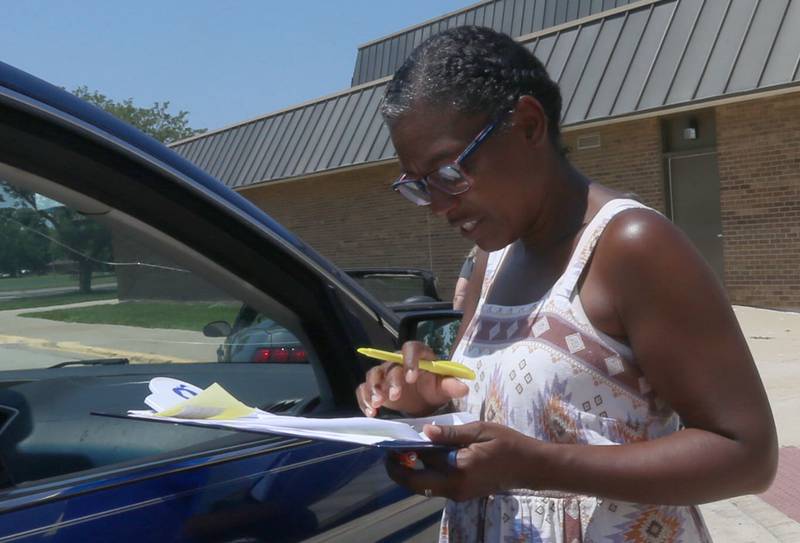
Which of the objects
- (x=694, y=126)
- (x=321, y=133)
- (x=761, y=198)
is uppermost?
(x=321, y=133)

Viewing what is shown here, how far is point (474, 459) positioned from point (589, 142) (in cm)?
1357

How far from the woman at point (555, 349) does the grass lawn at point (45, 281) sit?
59 cm

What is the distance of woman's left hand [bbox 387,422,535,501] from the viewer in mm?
1396

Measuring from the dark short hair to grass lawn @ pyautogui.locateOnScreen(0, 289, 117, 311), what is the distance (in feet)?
2.31

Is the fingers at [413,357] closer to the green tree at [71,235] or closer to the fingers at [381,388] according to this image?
the fingers at [381,388]

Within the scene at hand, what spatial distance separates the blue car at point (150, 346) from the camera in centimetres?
159

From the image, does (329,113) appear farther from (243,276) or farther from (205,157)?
(243,276)

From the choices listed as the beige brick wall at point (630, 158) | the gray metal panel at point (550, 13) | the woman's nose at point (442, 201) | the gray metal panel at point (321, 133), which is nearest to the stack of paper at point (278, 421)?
the woman's nose at point (442, 201)

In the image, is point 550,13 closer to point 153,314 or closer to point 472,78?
point 153,314

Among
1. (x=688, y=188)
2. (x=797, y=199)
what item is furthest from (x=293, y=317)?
(x=688, y=188)

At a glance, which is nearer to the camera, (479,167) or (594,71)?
(479,167)

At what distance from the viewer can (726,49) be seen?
12.0 meters

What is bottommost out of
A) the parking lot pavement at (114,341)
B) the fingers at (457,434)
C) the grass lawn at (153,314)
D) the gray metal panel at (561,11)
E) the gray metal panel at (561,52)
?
the fingers at (457,434)

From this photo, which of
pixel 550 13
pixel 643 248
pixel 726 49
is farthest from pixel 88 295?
pixel 550 13
